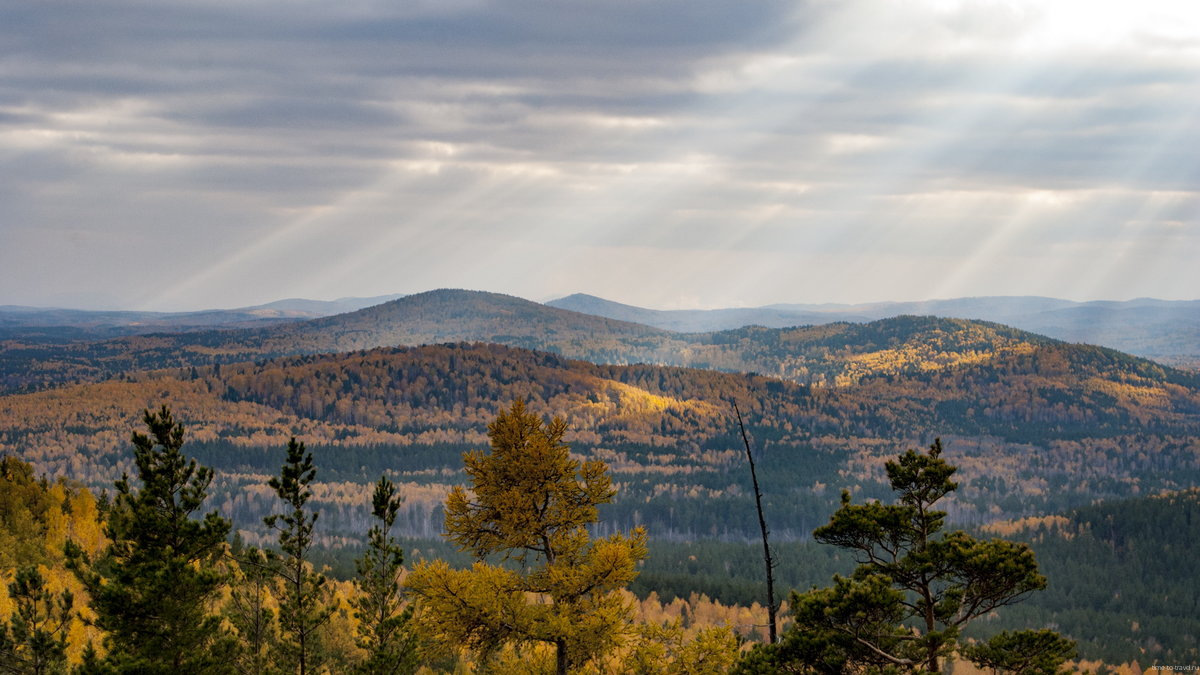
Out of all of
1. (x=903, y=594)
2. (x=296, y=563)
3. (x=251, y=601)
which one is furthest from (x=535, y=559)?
(x=903, y=594)

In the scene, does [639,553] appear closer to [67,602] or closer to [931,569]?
[931,569]

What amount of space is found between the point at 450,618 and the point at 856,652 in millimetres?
14319

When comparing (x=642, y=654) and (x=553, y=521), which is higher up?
(x=553, y=521)

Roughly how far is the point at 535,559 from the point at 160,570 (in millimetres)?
12476

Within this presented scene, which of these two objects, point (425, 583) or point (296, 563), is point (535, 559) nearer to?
point (425, 583)

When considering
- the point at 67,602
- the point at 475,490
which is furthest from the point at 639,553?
the point at 67,602

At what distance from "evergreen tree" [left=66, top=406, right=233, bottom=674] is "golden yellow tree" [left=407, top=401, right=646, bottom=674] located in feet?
23.9

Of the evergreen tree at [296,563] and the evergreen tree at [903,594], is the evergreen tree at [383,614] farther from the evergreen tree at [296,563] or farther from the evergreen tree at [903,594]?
the evergreen tree at [903,594]

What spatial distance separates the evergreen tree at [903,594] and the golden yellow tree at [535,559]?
7.07 meters

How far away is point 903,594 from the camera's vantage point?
28969 mm

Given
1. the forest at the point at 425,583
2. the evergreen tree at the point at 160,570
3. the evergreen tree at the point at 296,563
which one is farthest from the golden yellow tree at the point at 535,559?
the evergreen tree at the point at 160,570

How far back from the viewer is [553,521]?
36.9 metres

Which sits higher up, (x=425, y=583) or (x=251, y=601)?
(x=425, y=583)

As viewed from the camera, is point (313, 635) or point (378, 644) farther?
point (313, 635)
